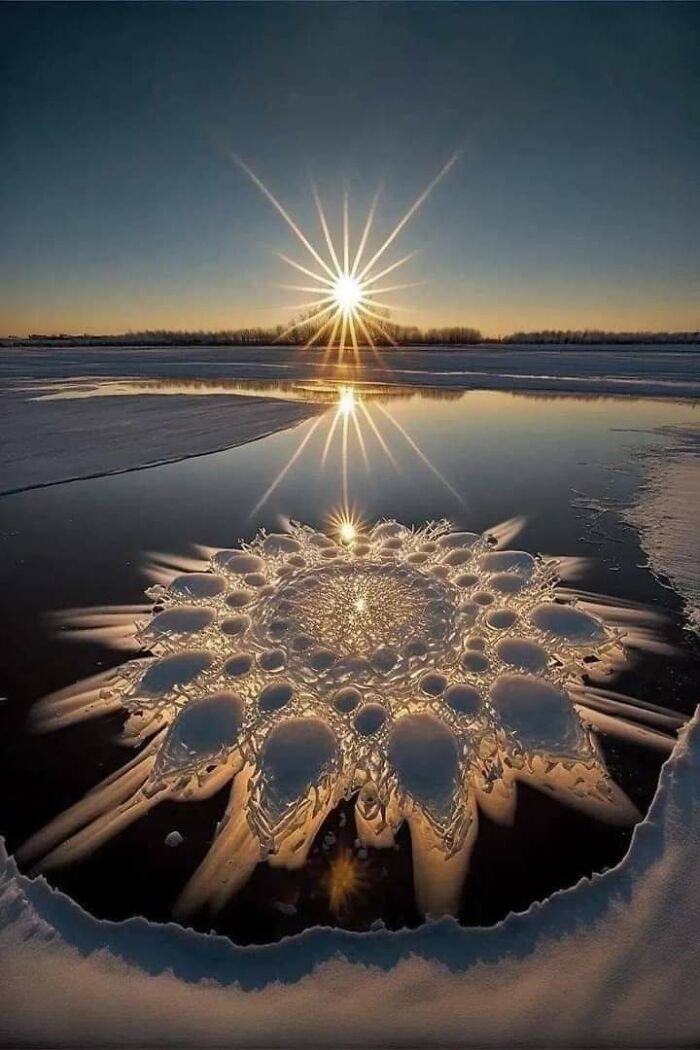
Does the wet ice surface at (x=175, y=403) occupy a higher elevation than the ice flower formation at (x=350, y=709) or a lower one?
higher

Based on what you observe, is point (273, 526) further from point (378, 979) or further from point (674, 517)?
point (674, 517)

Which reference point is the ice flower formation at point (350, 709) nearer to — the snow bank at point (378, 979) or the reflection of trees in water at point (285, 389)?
the snow bank at point (378, 979)

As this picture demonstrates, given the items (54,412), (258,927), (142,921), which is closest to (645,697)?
(258,927)

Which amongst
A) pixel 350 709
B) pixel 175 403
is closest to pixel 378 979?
pixel 350 709

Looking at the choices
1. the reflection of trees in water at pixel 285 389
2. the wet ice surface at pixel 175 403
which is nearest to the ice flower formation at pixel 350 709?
the wet ice surface at pixel 175 403

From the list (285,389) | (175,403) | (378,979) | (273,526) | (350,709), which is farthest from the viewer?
(285,389)

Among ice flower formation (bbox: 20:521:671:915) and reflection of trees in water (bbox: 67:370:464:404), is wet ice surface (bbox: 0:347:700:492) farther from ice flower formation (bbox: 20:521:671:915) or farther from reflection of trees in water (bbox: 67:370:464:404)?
ice flower formation (bbox: 20:521:671:915)
